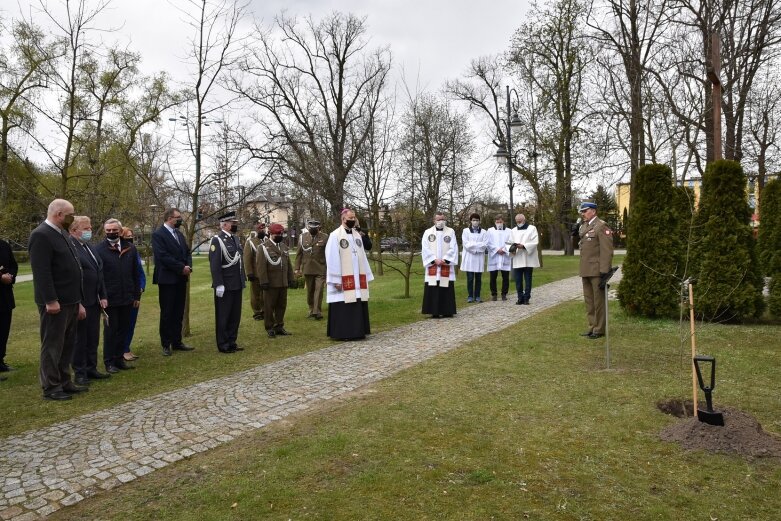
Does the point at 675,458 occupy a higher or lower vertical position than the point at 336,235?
lower

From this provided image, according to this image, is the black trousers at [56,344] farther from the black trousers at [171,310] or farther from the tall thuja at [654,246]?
the tall thuja at [654,246]

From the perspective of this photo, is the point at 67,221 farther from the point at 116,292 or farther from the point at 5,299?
the point at 5,299

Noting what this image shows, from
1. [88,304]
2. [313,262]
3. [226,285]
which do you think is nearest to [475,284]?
[313,262]

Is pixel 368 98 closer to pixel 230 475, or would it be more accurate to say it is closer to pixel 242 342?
pixel 242 342

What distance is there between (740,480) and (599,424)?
1.22 metres

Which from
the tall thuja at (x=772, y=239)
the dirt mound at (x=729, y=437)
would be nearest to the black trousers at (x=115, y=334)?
the dirt mound at (x=729, y=437)

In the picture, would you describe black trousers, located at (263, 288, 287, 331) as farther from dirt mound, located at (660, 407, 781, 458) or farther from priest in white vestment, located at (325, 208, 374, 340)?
dirt mound, located at (660, 407, 781, 458)

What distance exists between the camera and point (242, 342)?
9.52 metres

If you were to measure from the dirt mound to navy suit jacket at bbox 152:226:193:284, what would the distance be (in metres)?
6.87

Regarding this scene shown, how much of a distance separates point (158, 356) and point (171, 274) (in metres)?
1.29

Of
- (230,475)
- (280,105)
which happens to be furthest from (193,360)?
(280,105)

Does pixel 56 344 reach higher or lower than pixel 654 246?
lower

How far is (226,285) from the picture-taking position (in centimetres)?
864

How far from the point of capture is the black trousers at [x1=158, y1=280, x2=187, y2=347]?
333 inches
